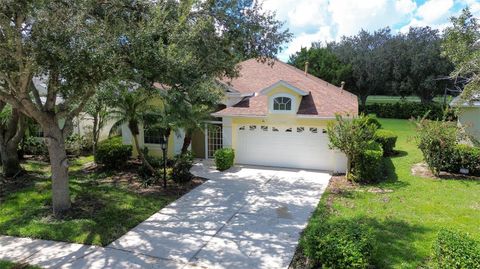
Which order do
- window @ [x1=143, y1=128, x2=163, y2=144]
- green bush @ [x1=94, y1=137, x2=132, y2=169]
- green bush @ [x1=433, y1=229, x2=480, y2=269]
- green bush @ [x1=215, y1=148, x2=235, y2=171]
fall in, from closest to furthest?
1. green bush @ [x1=433, y1=229, x2=480, y2=269]
2. green bush @ [x1=94, y1=137, x2=132, y2=169]
3. green bush @ [x1=215, y1=148, x2=235, y2=171]
4. window @ [x1=143, y1=128, x2=163, y2=144]

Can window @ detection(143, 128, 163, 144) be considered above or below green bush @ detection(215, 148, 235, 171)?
above

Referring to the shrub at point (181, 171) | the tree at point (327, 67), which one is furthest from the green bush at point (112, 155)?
the tree at point (327, 67)

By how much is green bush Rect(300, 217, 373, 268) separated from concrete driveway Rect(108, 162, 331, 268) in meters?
0.90

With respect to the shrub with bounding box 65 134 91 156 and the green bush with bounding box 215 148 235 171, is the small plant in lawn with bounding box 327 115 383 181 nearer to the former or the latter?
the green bush with bounding box 215 148 235 171

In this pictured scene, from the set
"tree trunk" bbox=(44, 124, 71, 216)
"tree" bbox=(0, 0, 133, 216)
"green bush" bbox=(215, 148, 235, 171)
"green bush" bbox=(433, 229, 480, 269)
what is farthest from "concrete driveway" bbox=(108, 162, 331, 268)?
"tree" bbox=(0, 0, 133, 216)

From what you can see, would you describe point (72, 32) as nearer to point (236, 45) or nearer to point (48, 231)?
point (48, 231)

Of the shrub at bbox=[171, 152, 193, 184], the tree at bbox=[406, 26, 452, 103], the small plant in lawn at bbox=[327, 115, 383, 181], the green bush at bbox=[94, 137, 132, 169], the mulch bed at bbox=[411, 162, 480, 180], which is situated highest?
the tree at bbox=[406, 26, 452, 103]

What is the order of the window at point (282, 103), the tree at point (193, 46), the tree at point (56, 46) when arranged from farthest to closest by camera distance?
the window at point (282, 103), the tree at point (193, 46), the tree at point (56, 46)

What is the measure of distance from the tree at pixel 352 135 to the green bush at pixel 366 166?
0.18m

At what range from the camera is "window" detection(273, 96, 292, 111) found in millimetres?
15375

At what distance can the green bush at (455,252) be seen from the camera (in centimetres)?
559

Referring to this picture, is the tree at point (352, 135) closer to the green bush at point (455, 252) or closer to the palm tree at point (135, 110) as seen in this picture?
the green bush at point (455, 252)

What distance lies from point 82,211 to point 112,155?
5.18 m

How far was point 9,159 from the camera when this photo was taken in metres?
13.7
